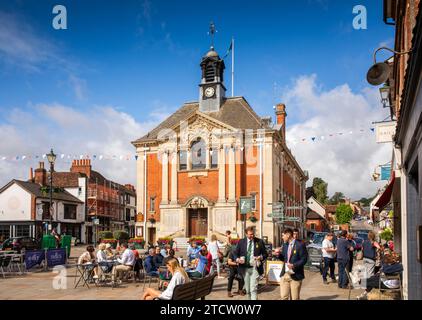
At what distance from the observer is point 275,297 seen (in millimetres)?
12219

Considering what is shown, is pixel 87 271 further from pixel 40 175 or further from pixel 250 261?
pixel 40 175

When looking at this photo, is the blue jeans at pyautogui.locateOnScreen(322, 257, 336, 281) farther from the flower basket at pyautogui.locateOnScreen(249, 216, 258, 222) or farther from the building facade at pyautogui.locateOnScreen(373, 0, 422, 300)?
the flower basket at pyautogui.locateOnScreen(249, 216, 258, 222)

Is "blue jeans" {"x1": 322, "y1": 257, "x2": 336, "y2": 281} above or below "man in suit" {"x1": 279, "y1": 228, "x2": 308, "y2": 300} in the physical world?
below

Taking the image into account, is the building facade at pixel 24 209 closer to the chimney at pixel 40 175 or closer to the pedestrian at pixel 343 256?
the chimney at pixel 40 175

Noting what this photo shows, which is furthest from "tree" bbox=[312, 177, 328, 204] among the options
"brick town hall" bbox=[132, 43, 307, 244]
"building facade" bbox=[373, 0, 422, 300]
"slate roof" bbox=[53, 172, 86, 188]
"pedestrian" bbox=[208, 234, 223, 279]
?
"building facade" bbox=[373, 0, 422, 300]

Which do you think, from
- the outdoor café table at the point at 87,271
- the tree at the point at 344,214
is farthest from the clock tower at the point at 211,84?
the tree at the point at 344,214

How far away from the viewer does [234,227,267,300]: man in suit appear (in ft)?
34.0

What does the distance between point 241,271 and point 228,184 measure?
1154 inches

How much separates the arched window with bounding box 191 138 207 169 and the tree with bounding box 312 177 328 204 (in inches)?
2482

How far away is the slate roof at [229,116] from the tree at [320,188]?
58305mm

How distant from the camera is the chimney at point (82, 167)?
2547 inches

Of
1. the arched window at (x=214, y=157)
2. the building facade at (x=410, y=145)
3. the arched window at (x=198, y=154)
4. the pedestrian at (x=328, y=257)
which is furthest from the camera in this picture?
the arched window at (x=198, y=154)

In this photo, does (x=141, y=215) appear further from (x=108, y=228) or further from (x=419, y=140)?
(x=419, y=140)
